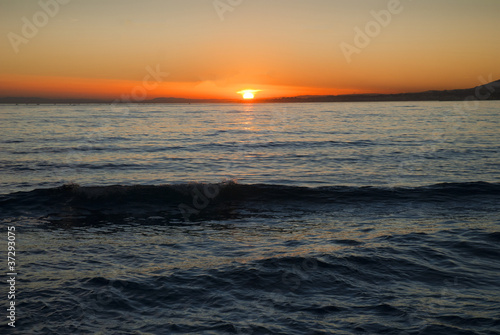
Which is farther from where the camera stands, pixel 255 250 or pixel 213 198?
pixel 213 198

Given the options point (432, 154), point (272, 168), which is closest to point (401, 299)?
point (272, 168)

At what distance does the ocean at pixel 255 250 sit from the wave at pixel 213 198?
0.26ft

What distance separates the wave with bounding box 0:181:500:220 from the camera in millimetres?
13906

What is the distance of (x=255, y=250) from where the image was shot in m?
9.05

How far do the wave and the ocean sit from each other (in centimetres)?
8

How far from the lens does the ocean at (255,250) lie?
5.88 meters

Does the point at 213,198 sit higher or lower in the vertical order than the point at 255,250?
lower

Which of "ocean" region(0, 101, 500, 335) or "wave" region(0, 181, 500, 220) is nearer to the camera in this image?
"ocean" region(0, 101, 500, 335)

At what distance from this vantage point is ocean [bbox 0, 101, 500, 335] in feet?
19.3

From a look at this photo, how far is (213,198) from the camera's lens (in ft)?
51.4

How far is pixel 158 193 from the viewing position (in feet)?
52.5

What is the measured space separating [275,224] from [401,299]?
558 centimetres

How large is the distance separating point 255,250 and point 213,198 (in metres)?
6.85

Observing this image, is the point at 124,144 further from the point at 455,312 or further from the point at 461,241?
the point at 455,312
